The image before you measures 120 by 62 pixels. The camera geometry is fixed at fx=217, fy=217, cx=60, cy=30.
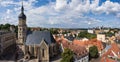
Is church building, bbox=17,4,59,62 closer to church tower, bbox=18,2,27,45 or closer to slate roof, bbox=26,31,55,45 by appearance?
slate roof, bbox=26,31,55,45

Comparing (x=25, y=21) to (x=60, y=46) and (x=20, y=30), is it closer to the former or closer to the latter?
(x=20, y=30)

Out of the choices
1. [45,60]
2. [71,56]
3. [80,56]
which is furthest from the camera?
[45,60]

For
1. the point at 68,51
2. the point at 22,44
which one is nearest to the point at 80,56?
the point at 68,51

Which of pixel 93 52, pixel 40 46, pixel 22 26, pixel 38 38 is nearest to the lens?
pixel 40 46

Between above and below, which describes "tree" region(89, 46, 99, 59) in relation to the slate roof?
below

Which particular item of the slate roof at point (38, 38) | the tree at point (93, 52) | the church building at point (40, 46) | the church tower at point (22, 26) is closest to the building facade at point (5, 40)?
the church tower at point (22, 26)

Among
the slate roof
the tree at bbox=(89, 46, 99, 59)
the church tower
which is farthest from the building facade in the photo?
the tree at bbox=(89, 46, 99, 59)

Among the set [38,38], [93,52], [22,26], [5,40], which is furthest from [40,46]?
[5,40]

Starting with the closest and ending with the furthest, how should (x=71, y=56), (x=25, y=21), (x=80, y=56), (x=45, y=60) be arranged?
(x=71, y=56) → (x=80, y=56) → (x=45, y=60) → (x=25, y=21)

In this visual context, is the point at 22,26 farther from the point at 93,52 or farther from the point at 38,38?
the point at 93,52
